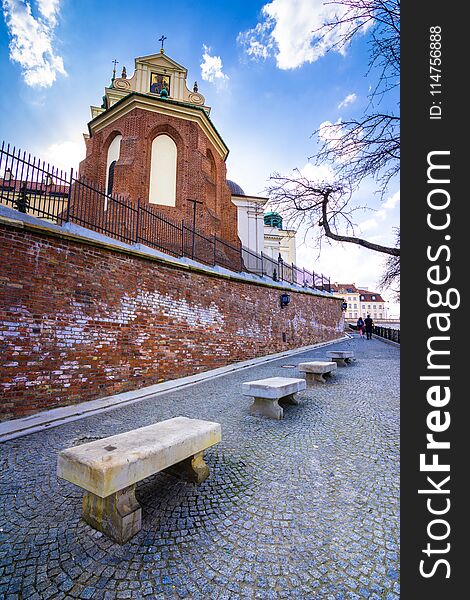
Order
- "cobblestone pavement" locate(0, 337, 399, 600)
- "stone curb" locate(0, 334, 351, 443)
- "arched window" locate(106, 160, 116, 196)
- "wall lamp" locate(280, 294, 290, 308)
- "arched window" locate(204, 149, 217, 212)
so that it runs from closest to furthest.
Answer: "cobblestone pavement" locate(0, 337, 399, 600) < "stone curb" locate(0, 334, 351, 443) < "wall lamp" locate(280, 294, 290, 308) < "arched window" locate(106, 160, 116, 196) < "arched window" locate(204, 149, 217, 212)

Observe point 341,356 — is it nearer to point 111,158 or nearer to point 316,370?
point 316,370

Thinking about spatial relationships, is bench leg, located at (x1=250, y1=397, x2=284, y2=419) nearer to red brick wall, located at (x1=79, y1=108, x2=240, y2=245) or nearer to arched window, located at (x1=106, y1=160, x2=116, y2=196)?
red brick wall, located at (x1=79, y1=108, x2=240, y2=245)

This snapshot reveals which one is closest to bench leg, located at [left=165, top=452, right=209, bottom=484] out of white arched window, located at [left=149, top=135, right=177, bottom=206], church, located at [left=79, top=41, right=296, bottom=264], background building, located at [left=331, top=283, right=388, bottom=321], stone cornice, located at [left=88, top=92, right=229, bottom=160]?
church, located at [left=79, top=41, right=296, bottom=264]

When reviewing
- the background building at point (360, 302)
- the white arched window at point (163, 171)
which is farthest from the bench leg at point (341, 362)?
the background building at point (360, 302)

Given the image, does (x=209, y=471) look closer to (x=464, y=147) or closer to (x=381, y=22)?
(x=464, y=147)

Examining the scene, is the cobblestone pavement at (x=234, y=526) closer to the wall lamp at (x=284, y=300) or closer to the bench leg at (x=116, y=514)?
the bench leg at (x=116, y=514)

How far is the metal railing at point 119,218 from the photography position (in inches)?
224

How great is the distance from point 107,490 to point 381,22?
6.45 meters

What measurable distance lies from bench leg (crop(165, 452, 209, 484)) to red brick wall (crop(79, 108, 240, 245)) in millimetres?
11948

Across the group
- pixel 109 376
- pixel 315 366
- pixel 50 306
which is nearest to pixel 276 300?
pixel 315 366

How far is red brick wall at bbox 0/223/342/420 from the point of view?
485cm

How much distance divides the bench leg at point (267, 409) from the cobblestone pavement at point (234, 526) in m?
0.56

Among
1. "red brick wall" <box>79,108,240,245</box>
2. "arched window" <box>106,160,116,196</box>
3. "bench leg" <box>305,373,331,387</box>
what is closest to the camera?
"bench leg" <box>305,373,331,387</box>

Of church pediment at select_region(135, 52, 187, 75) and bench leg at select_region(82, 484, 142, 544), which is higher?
church pediment at select_region(135, 52, 187, 75)
